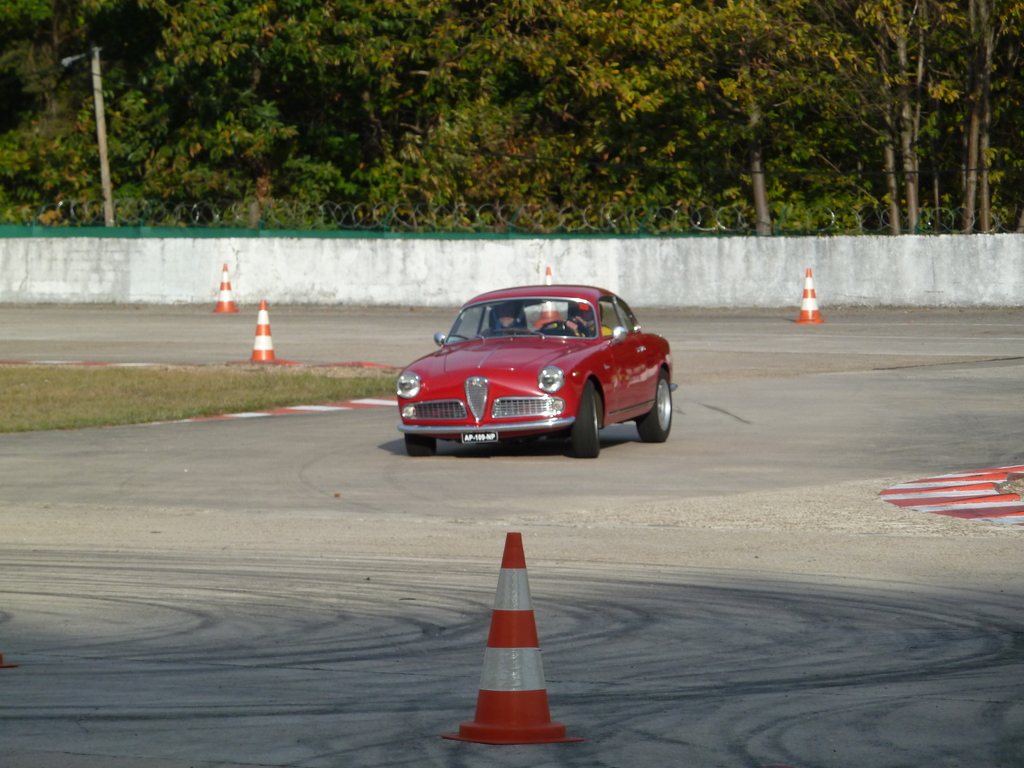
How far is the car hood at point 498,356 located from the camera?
509 inches

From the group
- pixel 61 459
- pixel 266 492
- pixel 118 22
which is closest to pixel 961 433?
pixel 266 492

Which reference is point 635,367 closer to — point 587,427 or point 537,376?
point 587,427

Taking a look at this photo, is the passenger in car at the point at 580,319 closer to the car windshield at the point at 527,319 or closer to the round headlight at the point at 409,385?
the car windshield at the point at 527,319

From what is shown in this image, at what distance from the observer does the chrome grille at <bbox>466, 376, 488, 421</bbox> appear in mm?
12812

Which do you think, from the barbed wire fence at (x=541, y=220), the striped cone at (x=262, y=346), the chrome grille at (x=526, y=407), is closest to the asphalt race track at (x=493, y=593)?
the chrome grille at (x=526, y=407)

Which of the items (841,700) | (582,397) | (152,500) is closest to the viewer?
(841,700)

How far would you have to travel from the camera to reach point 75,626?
683cm

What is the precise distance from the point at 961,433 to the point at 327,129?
33.4 m

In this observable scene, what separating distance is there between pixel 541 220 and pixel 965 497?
26277 mm

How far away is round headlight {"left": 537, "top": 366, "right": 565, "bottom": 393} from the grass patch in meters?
5.24

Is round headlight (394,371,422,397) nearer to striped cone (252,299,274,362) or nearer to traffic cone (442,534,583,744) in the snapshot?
traffic cone (442,534,583,744)

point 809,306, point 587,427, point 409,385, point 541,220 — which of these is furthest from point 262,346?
point 541,220

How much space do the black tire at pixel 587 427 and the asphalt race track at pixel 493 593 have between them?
13 cm

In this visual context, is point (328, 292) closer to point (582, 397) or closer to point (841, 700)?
point (582, 397)
